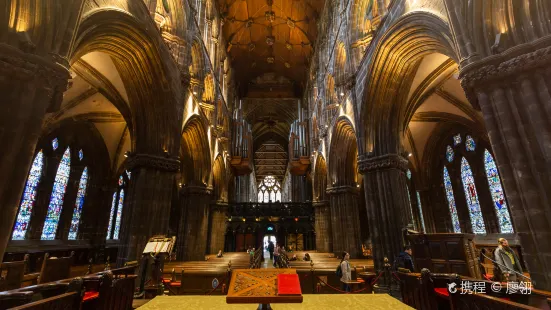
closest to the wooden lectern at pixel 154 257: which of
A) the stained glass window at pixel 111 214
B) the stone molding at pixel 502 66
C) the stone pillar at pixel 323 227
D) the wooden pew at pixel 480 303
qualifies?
the wooden pew at pixel 480 303

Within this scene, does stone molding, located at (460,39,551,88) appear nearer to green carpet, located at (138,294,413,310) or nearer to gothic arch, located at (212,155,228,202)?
green carpet, located at (138,294,413,310)

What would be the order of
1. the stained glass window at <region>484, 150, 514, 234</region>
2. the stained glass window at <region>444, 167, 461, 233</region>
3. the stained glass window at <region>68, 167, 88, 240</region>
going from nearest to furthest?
the stained glass window at <region>484, 150, 514, 234</region>, the stained glass window at <region>68, 167, 88, 240</region>, the stained glass window at <region>444, 167, 461, 233</region>

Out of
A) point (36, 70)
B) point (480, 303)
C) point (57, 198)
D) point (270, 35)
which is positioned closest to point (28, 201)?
point (57, 198)

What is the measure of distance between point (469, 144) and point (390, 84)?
9.14 meters

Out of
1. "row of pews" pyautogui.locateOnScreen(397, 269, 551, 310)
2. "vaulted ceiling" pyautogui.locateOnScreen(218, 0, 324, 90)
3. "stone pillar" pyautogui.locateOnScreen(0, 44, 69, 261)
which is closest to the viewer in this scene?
"row of pews" pyautogui.locateOnScreen(397, 269, 551, 310)

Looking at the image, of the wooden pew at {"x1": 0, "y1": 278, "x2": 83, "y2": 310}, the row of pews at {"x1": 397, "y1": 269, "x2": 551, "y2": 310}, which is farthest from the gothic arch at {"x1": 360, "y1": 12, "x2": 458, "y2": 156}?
the wooden pew at {"x1": 0, "y1": 278, "x2": 83, "y2": 310}

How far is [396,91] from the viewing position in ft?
30.5

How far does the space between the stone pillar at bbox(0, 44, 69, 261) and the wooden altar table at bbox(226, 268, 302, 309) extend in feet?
11.2

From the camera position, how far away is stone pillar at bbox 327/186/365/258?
1387 cm

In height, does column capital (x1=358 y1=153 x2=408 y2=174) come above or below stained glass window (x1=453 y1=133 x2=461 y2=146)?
below

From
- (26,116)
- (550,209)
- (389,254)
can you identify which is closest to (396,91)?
(389,254)

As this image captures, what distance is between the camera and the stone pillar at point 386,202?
825 centimetres

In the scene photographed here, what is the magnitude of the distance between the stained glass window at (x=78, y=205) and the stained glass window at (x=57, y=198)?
881mm

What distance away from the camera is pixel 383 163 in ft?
29.3
